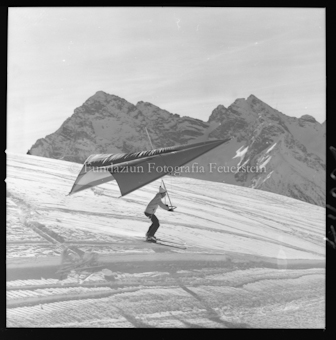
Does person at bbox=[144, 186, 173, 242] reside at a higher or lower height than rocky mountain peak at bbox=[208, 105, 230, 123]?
lower

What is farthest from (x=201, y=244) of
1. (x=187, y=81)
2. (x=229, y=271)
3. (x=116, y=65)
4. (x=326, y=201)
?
(x=116, y=65)

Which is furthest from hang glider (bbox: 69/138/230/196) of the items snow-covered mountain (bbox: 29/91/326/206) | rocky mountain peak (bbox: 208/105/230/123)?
rocky mountain peak (bbox: 208/105/230/123)

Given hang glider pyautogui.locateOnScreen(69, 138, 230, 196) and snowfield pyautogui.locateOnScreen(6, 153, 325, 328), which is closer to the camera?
→ snowfield pyautogui.locateOnScreen(6, 153, 325, 328)

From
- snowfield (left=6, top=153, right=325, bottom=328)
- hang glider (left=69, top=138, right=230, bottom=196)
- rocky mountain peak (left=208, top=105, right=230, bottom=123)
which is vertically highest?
rocky mountain peak (left=208, top=105, right=230, bottom=123)

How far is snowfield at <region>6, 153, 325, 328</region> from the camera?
3723 millimetres

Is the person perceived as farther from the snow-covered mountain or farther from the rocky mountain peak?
the rocky mountain peak

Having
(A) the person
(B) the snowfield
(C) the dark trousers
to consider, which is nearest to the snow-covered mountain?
(B) the snowfield

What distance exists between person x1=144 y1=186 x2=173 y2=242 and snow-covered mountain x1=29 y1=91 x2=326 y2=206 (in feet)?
0.83

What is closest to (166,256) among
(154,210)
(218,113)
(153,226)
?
(153,226)

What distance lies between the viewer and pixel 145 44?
384cm

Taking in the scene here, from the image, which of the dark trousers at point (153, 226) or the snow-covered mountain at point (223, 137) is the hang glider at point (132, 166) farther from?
the dark trousers at point (153, 226)

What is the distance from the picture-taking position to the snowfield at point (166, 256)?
372cm

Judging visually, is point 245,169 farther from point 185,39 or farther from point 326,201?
point 185,39

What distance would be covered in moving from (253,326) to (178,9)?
2640 millimetres
